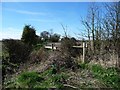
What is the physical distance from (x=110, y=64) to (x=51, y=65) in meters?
2.69

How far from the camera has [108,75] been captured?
9430mm

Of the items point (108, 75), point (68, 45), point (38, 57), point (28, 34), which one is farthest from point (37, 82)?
point (28, 34)

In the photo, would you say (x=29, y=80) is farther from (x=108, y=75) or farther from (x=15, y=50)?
(x=15, y=50)

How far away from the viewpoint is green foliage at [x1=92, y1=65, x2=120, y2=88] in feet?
28.5

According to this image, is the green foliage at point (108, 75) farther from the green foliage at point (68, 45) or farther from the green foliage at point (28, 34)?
the green foliage at point (28, 34)

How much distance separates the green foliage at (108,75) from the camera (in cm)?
869

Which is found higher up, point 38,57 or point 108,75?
point 38,57

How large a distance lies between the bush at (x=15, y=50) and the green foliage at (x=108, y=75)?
542 cm

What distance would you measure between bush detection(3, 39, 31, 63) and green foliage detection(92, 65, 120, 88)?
5418mm

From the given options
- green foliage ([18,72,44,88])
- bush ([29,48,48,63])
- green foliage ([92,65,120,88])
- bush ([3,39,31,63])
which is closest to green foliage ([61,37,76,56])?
bush ([29,48,48,63])

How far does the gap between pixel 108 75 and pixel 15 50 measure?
275 inches

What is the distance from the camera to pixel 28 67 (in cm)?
1229

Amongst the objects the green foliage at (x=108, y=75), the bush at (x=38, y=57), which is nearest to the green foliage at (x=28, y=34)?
the bush at (x=38, y=57)

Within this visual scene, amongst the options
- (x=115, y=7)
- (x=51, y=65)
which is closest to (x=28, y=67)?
(x=51, y=65)
